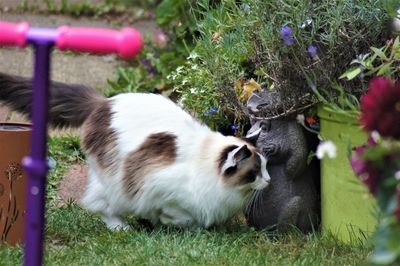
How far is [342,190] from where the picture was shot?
394 cm

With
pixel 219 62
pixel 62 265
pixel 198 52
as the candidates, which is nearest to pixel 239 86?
pixel 219 62

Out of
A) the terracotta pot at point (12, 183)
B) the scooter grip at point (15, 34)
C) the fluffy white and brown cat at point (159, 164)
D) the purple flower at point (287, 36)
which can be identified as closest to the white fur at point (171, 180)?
the fluffy white and brown cat at point (159, 164)

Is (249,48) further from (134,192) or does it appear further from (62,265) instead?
(62,265)

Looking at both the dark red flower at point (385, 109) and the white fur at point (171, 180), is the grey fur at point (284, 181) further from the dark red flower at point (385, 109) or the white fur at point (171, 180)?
the dark red flower at point (385, 109)

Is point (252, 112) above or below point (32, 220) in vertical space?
below

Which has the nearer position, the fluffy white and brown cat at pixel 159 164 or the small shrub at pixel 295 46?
the small shrub at pixel 295 46

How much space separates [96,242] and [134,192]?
31cm

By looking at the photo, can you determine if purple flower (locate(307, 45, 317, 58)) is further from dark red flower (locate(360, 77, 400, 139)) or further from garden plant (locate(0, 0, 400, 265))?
dark red flower (locate(360, 77, 400, 139))

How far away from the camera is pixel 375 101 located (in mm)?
2250

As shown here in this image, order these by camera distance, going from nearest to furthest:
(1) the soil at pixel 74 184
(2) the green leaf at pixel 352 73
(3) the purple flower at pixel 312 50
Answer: (2) the green leaf at pixel 352 73 → (3) the purple flower at pixel 312 50 → (1) the soil at pixel 74 184

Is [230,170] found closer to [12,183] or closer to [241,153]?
[241,153]

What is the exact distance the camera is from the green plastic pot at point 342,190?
377cm

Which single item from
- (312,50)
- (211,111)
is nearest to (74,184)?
(211,111)

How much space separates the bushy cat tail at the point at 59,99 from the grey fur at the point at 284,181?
819 mm
